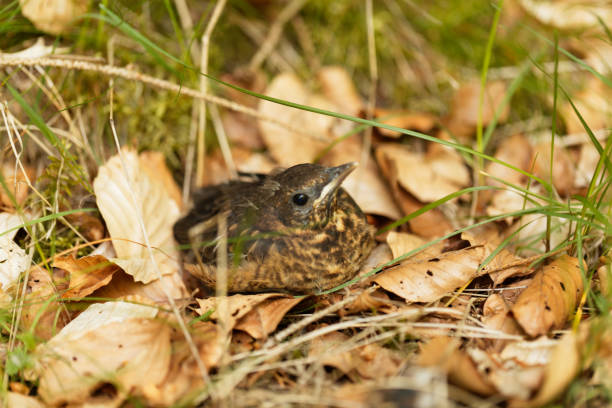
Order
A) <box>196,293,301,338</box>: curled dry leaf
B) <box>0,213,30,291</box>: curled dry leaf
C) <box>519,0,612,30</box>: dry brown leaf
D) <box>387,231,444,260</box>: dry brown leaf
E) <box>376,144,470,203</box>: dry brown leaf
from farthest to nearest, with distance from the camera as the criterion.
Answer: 1. <box>519,0,612,30</box>: dry brown leaf
2. <box>376,144,470,203</box>: dry brown leaf
3. <box>387,231,444,260</box>: dry brown leaf
4. <box>0,213,30,291</box>: curled dry leaf
5. <box>196,293,301,338</box>: curled dry leaf

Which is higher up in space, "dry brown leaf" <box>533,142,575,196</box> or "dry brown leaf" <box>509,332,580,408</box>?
"dry brown leaf" <box>533,142,575,196</box>

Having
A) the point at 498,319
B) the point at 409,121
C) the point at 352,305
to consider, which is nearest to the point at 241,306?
the point at 352,305

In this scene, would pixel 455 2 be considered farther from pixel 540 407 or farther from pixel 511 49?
pixel 540 407

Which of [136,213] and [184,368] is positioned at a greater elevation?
[136,213]

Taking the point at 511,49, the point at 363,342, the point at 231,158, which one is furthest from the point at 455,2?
the point at 363,342

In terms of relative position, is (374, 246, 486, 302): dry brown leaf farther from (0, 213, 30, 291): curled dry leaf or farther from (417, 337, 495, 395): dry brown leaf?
(0, 213, 30, 291): curled dry leaf

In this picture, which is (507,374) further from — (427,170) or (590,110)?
(590,110)

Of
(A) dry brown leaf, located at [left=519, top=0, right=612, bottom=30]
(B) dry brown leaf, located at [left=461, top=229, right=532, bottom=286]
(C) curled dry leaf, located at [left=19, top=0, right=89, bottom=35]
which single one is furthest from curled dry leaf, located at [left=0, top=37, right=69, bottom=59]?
(A) dry brown leaf, located at [left=519, top=0, right=612, bottom=30]
